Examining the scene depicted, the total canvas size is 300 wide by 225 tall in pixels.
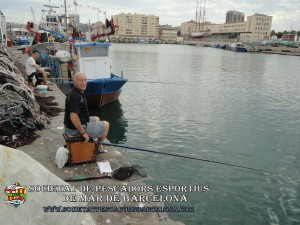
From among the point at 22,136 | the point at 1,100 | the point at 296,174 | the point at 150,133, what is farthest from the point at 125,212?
the point at 150,133

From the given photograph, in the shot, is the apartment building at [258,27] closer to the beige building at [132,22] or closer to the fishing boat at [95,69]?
the beige building at [132,22]

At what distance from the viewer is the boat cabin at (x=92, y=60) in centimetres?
1357

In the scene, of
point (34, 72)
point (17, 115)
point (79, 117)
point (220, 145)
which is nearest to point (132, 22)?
point (34, 72)

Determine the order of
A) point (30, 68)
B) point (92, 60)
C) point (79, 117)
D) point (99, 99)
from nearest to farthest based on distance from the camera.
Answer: point (79, 117), point (30, 68), point (92, 60), point (99, 99)

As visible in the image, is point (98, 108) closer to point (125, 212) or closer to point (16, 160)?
point (125, 212)

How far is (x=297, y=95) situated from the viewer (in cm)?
2052

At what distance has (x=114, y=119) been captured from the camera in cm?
1356

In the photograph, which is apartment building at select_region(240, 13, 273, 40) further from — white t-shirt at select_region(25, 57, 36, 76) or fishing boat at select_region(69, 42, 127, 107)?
white t-shirt at select_region(25, 57, 36, 76)

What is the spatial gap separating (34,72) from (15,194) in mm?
10862

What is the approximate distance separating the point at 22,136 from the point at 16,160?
15.3 ft

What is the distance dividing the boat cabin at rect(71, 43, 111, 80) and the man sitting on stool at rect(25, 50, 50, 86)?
193 cm

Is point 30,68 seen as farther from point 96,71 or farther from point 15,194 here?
point 15,194

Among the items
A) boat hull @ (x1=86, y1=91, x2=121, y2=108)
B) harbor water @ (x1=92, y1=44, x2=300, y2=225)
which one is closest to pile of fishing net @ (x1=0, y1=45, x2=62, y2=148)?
harbor water @ (x1=92, y1=44, x2=300, y2=225)

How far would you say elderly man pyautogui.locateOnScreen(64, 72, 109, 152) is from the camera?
500cm
